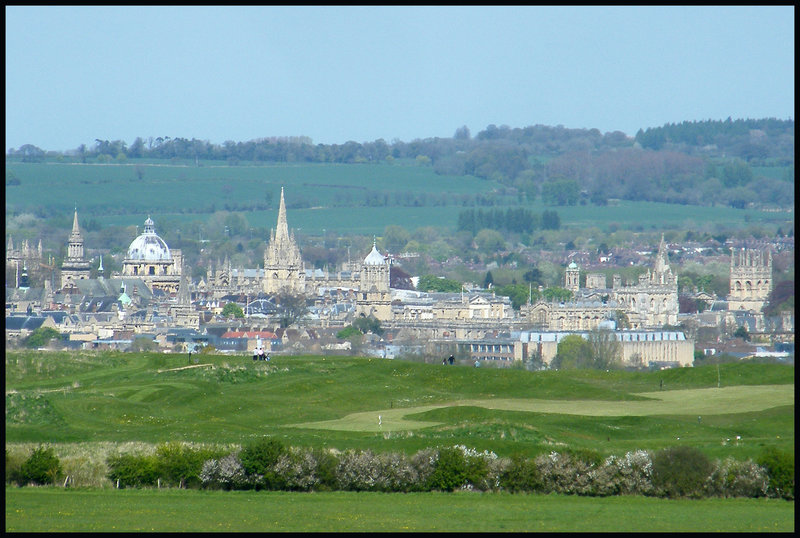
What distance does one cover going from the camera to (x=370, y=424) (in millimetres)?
45500

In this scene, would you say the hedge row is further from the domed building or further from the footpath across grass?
the domed building

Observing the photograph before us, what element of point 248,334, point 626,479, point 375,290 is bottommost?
point 248,334

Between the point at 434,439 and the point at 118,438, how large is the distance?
24.2ft

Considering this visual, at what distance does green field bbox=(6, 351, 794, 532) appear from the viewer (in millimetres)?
31703

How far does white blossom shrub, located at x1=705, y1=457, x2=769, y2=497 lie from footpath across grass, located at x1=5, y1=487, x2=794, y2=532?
455mm

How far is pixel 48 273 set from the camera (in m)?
183

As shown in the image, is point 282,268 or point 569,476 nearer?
point 569,476

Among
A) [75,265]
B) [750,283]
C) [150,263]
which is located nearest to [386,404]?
[750,283]

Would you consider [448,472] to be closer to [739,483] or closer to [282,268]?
[739,483]

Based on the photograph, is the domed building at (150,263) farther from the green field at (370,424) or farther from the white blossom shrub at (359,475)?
the white blossom shrub at (359,475)

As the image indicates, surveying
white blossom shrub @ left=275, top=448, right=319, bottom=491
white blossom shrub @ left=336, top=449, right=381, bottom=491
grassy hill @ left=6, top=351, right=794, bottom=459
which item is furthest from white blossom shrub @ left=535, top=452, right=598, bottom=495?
white blossom shrub @ left=275, top=448, right=319, bottom=491

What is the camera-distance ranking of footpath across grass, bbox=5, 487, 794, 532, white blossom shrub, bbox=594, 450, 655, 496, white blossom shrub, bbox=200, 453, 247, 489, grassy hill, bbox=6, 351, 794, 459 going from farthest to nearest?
1. grassy hill, bbox=6, 351, 794, 459
2. white blossom shrub, bbox=200, 453, 247, 489
3. white blossom shrub, bbox=594, 450, 655, 496
4. footpath across grass, bbox=5, 487, 794, 532

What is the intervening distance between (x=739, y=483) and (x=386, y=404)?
1717 cm

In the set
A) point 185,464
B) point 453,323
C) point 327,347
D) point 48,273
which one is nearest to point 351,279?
point 48,273
